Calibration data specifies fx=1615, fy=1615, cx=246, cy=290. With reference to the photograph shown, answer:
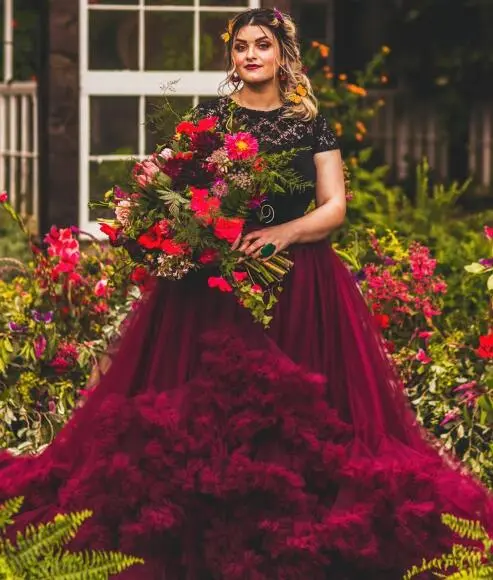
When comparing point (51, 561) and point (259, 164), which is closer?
point (51, 561)

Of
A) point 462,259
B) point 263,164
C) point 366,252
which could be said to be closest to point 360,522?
point 263,164

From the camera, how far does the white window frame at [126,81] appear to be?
8298 mm

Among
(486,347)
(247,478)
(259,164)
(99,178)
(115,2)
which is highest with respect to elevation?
(115,2)

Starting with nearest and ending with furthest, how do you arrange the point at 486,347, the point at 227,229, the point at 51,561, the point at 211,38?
the point at 51,561 → the point at 227,229 → the point at 486,347 → the point at 211,38

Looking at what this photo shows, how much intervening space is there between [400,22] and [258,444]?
6.68 metres

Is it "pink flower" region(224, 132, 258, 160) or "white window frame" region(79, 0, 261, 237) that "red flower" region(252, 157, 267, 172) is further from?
"white window frame" region(79, 0, 261, 237)

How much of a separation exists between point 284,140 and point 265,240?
0.33m

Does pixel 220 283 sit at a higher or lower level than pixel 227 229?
lower

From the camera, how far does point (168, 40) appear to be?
841 cm

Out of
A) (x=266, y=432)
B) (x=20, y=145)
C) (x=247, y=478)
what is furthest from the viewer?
(x=20, y=145)

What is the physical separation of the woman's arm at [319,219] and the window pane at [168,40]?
355cm

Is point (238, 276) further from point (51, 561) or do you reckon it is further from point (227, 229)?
point (51, 561)

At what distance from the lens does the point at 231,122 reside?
16.0 ft

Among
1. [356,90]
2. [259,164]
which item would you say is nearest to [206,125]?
[259,164]
